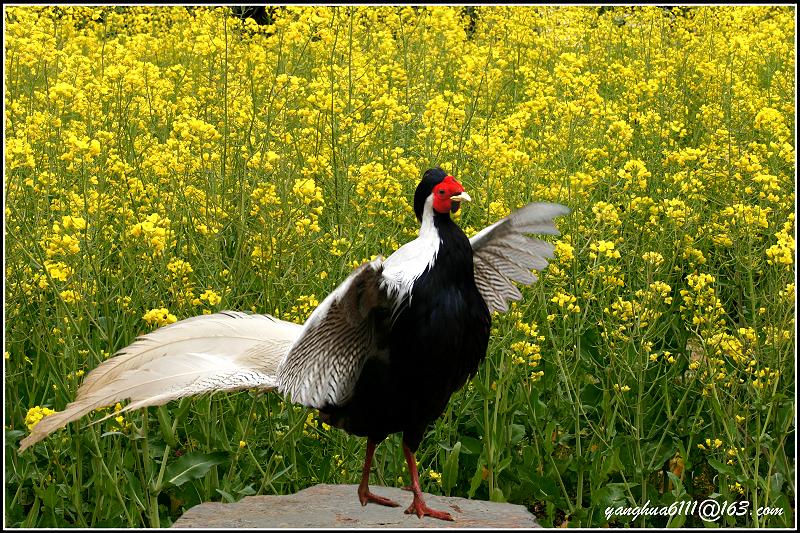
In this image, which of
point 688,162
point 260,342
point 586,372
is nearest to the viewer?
point 260,342

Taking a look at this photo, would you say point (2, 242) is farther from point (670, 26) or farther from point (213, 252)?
point (670, 26)

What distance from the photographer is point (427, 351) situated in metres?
3.61

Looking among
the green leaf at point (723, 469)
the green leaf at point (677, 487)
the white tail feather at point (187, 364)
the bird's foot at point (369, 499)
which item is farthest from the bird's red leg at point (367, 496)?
the green leaf at point (723, 469)

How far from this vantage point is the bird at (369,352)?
3.55m

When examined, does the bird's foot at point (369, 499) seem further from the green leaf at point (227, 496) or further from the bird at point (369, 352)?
the green leaf at point (227, 496)

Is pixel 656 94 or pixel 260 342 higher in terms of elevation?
pixel 656 94

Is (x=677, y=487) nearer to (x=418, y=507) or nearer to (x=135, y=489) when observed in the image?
(x=418, y=507)

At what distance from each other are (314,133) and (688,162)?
222 centimetres

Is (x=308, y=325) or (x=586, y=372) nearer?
(x=308, y=325)

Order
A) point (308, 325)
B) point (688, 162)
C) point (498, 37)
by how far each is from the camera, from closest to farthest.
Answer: point (308, 325), point (688, 162), point (498, 37)

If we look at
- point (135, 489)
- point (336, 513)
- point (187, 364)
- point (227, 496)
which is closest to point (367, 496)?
point (336, 513)

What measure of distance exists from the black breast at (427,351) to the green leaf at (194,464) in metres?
0.63

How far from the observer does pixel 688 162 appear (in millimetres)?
6152

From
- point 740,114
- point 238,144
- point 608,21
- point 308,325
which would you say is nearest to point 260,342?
point 308,325
